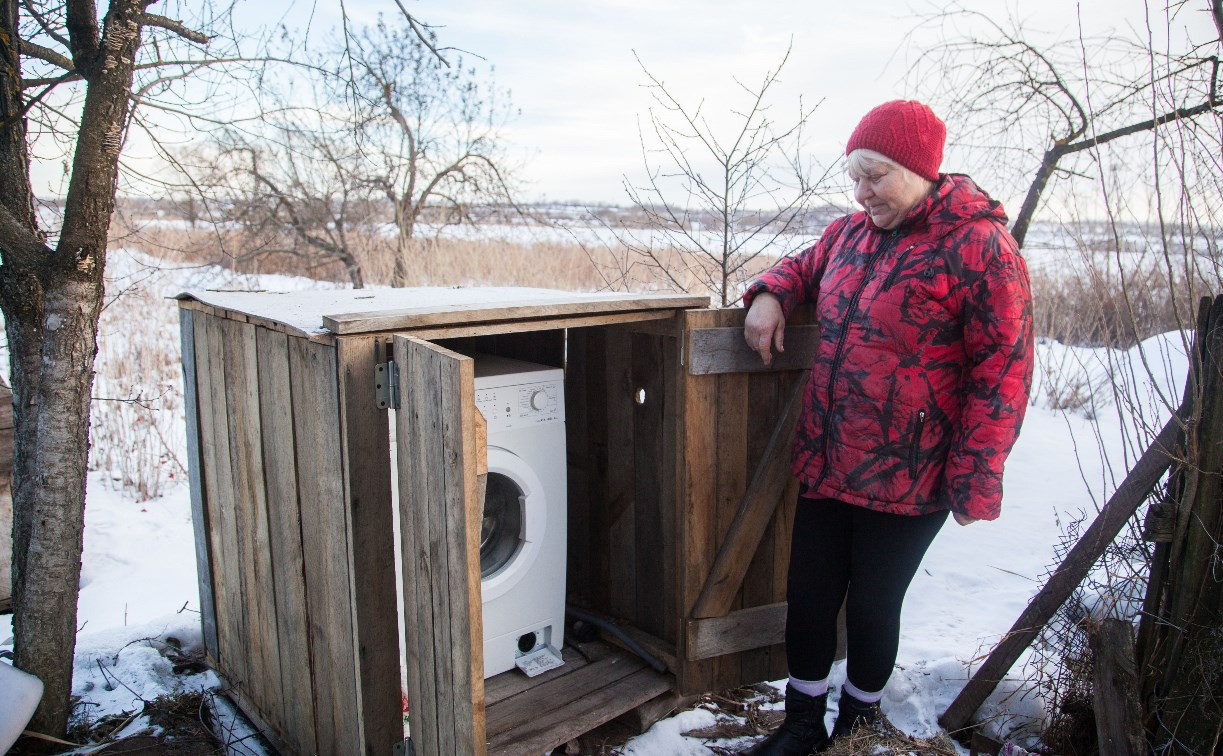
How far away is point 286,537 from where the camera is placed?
7.34 feet

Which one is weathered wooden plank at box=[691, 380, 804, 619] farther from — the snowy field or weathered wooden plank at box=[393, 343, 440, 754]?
weathered wooden plank at box=[393, 343, 440, 754]

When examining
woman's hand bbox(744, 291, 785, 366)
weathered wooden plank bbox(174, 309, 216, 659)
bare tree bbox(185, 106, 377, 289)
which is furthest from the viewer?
bare tree bbox(185, 106, 377, 289)

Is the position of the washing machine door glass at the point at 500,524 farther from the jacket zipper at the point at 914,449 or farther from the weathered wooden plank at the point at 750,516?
the jacket zipper at the point at 914,449

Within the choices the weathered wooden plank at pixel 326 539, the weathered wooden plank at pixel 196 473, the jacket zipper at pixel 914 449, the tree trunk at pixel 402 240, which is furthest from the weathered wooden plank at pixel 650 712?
the tree trunk at pixel 402 240

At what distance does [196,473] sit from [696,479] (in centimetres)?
170

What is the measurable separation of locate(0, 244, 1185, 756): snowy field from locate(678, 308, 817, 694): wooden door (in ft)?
1.11

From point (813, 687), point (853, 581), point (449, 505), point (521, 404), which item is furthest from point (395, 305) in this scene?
point (813, 687)

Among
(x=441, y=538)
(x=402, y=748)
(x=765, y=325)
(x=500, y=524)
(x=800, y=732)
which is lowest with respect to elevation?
(x=800, y=732)

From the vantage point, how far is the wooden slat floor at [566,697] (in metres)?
2.42

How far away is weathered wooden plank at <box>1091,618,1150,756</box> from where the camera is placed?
210 centimetres

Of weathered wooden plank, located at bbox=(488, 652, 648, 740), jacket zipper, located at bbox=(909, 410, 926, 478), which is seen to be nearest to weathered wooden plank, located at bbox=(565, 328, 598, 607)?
weathered wooden plank, located at bbox=(488, 652, 648, 740)

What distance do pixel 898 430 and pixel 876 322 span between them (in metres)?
0.27

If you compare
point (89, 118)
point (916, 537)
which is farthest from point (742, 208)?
point (89, 118)

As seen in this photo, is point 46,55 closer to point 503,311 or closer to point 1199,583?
point 503,311
